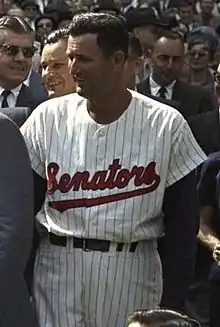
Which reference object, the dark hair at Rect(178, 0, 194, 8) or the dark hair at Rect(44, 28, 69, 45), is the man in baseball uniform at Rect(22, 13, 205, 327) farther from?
the dark hair at Rect(178, 0, 194, 8)

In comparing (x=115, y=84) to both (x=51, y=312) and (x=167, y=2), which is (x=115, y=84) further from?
(x=167, y=2)

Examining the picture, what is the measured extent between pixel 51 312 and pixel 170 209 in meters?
0.65

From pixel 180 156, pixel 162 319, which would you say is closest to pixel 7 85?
pixel 180 156

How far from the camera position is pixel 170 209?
14.2 ft

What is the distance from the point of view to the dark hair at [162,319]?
3.34 metres

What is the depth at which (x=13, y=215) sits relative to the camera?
3814 millimetres

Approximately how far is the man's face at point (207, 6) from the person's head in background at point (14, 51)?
12.1 metres

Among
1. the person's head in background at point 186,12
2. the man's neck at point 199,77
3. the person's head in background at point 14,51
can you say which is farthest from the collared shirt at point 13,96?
the person's head in background at point 186,12

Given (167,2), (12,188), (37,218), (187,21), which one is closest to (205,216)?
(37,218)

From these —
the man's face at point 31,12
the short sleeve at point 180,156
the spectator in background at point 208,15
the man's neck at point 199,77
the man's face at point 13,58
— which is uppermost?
the short sleeve at point 180,156

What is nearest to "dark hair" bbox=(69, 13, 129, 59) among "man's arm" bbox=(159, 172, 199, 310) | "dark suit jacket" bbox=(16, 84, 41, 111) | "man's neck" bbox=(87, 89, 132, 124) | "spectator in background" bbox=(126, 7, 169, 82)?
"man's neck" bbox=(87, 89, 132, 124)

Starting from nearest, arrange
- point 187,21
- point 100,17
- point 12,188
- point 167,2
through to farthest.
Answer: point 12,188
point 100,17
point 187,21
point 167,2

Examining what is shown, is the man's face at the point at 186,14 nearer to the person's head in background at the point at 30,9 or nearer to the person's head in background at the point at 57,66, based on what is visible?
the person's head in background at the point at 30,9

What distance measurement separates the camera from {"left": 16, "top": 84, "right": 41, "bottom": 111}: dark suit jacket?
6.50 meters
